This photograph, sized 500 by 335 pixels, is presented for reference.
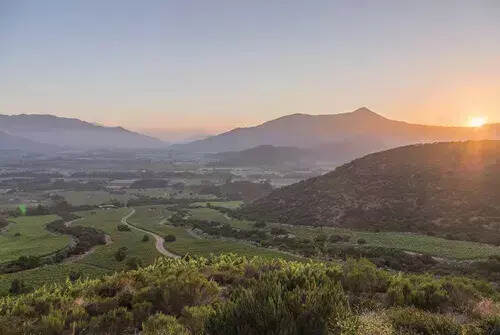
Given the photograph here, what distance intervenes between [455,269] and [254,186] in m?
134

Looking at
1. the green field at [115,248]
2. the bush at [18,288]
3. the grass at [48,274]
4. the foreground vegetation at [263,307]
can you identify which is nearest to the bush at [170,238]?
the green field at [115,248]

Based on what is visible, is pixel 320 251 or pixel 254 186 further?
pixel 254 186

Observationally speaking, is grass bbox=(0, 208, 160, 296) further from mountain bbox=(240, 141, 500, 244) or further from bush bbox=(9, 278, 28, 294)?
mountain bbox=(240, 141, 500, 244)

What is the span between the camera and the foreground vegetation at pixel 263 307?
10.0 metres

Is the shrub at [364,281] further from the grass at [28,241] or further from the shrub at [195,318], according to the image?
the grass at [28,241]

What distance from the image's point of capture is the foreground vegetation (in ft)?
32.9

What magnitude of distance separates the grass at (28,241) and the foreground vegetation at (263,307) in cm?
4399

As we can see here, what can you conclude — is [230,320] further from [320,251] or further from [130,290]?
[320,251]

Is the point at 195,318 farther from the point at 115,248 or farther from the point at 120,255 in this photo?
the point at 115,248

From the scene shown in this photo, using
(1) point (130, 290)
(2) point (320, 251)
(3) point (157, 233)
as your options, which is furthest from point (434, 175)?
(1) point (130, 290)

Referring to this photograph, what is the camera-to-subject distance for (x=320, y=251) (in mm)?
50219

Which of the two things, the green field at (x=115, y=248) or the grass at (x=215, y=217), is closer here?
the green field at (x=115, y=248)

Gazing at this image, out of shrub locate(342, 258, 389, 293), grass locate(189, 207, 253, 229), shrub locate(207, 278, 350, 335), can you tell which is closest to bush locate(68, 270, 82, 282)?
shrub locate(342, 258, 389, 293)

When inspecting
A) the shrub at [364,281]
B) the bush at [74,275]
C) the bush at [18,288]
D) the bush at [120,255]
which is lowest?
the bush at [120,255]
